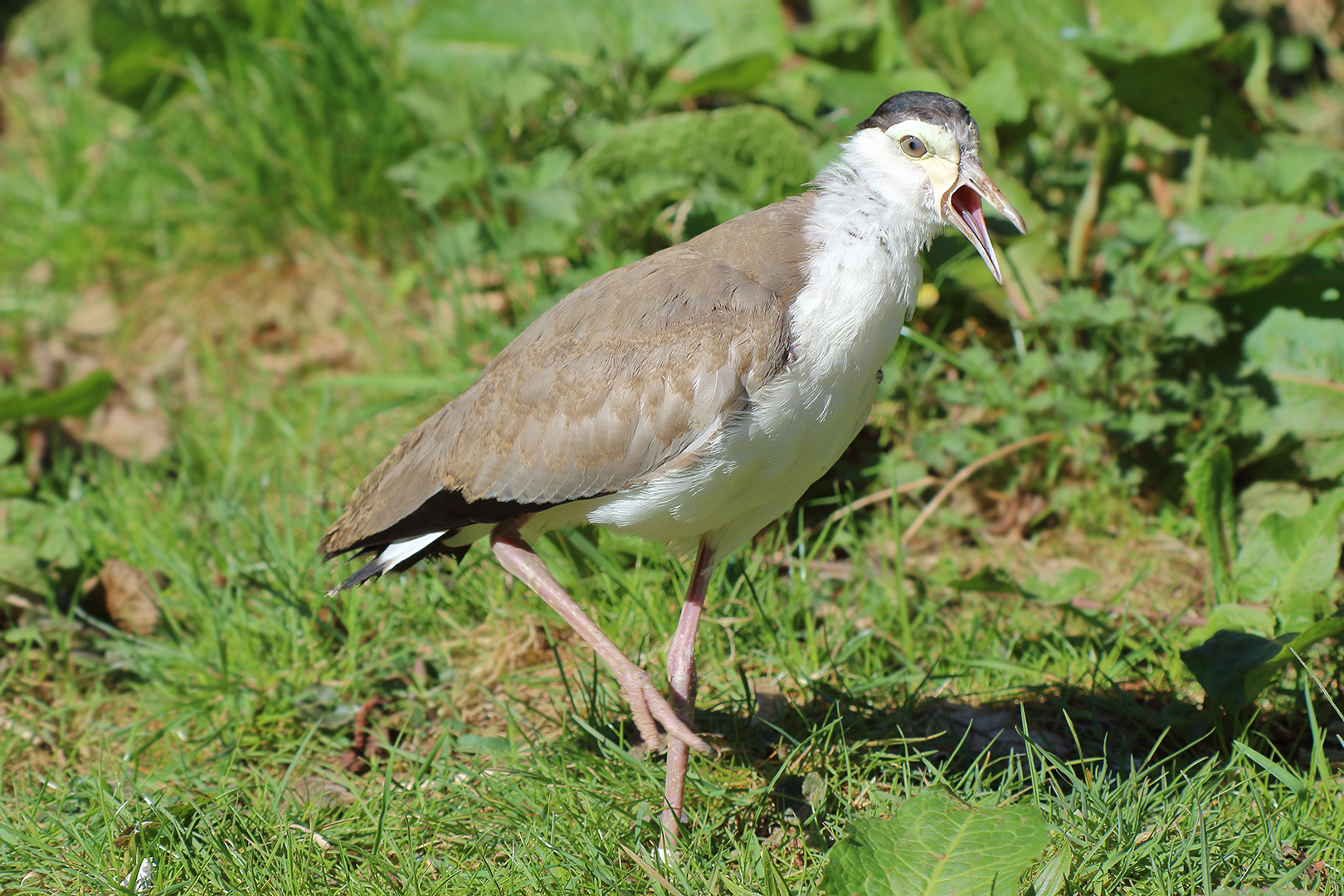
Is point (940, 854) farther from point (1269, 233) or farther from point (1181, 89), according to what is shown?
point (1181, 89)

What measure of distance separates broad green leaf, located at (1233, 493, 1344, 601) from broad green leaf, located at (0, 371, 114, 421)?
4250 millimetres

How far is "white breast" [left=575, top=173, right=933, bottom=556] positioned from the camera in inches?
101

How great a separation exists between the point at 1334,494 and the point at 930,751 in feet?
5.19

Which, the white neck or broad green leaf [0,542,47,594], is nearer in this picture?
the white neck

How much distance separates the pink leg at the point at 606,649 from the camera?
8.75 feet

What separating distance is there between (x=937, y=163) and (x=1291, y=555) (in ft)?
5.67

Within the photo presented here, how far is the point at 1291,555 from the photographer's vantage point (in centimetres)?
340

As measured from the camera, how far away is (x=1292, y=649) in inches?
108

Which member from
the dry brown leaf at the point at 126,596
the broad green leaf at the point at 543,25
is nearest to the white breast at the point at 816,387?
the dry brown leaf at the point at 126,596

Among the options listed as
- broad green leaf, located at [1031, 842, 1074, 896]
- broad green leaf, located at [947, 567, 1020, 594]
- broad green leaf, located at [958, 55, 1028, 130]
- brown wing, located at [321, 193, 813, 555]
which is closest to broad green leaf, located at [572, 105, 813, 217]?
broad green leaf, located at [958, 55, 1028, 130]

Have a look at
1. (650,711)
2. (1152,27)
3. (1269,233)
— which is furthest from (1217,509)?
(650,711)

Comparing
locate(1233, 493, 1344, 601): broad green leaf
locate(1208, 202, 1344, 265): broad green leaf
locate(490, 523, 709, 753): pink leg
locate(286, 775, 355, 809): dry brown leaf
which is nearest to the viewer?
locate(490, 523, 709, 753): pink leg

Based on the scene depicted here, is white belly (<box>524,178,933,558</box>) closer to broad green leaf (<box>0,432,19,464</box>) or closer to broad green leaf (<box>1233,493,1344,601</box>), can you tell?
broad green leaf (<box>1233,493,1344,601</box>)

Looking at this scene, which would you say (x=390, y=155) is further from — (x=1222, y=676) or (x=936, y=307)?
(x=1222, y=676)
